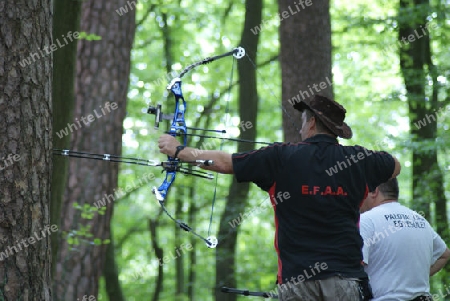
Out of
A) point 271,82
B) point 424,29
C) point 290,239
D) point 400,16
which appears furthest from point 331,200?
point 271,82

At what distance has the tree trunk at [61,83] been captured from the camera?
4.71 meters

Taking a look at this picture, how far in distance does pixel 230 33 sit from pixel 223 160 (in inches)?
530

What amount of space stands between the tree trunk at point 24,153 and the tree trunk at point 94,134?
4.10 meters

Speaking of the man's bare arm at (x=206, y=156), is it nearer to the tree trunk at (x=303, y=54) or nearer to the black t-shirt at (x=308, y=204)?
the black t-shirt at (x=308, y=204)

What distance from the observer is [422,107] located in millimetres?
10422

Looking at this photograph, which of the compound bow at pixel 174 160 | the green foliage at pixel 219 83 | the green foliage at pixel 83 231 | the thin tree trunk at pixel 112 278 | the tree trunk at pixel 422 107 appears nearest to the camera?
the compound bow at pixel 174 160

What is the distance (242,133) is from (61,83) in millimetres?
4906

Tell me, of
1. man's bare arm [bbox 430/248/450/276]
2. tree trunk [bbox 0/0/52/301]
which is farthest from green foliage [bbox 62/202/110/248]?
man's bare arm [bbox 430/248/450/276]

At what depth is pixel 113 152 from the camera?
24.8 ft

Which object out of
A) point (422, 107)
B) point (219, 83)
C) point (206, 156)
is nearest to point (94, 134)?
→ point (206, 156)

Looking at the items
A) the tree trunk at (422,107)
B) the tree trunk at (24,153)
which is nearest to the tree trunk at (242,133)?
the tree trunk at (422,107)

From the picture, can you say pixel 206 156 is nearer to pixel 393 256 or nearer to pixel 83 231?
pixel 393 256

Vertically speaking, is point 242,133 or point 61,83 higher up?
point 242,133

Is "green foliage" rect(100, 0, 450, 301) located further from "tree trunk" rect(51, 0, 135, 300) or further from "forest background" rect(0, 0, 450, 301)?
"tree trunk" rect(51, 0, 135, 300)
